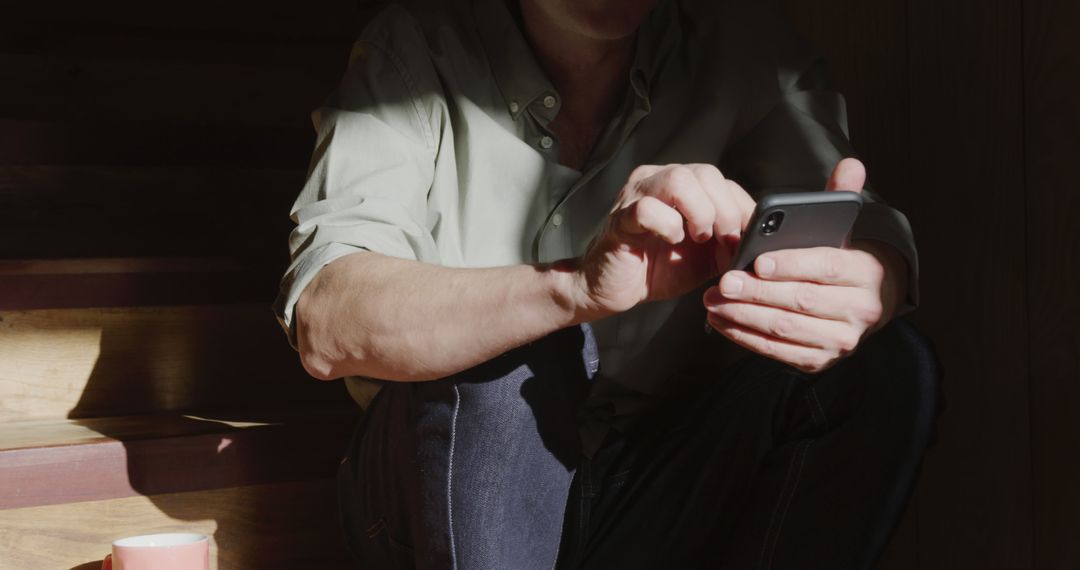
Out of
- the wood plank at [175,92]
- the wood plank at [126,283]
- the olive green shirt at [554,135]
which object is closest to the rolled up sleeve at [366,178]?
the olive green shirt at [554,135]

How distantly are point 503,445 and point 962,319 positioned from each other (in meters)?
0.70

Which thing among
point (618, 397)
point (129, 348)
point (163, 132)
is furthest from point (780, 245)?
point (163, 132)

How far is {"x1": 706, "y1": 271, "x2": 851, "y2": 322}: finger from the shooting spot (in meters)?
0.89

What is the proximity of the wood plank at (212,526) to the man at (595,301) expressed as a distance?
22 centimetres

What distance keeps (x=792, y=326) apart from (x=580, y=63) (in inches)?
21.1

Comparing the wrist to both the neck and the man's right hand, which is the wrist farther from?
the neck

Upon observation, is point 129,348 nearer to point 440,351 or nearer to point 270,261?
point 270,261

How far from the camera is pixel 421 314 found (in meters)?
0.95

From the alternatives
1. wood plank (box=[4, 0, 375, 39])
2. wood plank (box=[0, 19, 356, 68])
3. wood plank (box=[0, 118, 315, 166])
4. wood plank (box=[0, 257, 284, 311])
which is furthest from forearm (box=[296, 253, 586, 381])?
wood plank (box=[4, 0, 375, 39])

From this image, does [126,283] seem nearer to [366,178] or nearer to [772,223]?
[366,178]

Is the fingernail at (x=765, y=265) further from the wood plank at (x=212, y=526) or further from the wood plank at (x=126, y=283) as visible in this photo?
the wood plank at (x=126, y=283)

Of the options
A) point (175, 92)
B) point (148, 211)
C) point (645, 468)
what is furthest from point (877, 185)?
point (175, 92)

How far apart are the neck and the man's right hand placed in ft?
1.35

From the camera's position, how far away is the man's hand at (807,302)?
0.89 metres
